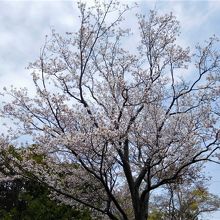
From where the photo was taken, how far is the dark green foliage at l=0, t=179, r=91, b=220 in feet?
46.0

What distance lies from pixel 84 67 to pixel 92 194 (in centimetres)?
362

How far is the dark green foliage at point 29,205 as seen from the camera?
1401 cm

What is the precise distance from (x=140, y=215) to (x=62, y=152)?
2637 millimetres

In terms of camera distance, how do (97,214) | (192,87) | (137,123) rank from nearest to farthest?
1. (137,123)
2. (192,87)
3. (97,214)

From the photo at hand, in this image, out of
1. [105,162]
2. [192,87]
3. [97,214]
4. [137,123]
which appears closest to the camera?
[105,162]

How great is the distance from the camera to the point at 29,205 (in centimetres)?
1420

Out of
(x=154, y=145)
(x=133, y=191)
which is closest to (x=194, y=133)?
(x=154, y=145)

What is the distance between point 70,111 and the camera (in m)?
11.1

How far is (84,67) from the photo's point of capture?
466 inches

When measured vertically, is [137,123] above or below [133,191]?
above

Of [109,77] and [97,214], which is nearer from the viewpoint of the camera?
[109,77]

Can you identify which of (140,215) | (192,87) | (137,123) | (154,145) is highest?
(192,87)

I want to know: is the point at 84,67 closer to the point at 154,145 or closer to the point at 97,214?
the point at 154,145

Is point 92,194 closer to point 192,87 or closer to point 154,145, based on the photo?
point 154,145
